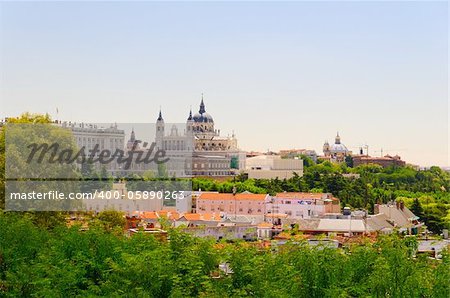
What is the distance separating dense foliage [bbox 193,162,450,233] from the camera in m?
35.7

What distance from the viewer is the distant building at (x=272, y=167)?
64688 millimetres

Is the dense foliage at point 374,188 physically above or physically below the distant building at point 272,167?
below

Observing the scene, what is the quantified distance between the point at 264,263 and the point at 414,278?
5.35ft

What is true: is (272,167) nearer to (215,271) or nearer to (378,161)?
(378,161)

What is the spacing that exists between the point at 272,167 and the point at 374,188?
73.3 feet

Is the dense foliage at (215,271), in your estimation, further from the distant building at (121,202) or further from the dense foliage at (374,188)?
the dense foliage at (374,188)

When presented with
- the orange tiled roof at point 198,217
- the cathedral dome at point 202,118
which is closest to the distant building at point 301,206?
the orange tiled roof at point 198,217

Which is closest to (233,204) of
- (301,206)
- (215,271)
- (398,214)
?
(301,206)

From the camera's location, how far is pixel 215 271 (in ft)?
28.9

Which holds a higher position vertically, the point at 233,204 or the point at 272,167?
the point at 272,167

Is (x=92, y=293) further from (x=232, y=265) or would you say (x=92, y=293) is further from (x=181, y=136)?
(x=181, y=136)

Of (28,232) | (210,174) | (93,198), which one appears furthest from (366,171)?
(28,232)

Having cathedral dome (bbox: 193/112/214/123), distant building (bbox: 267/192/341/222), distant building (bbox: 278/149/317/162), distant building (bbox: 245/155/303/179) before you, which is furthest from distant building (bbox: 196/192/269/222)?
distant building (bbox: 278/149/317/162)

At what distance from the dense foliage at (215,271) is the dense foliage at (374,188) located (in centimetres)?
2312
